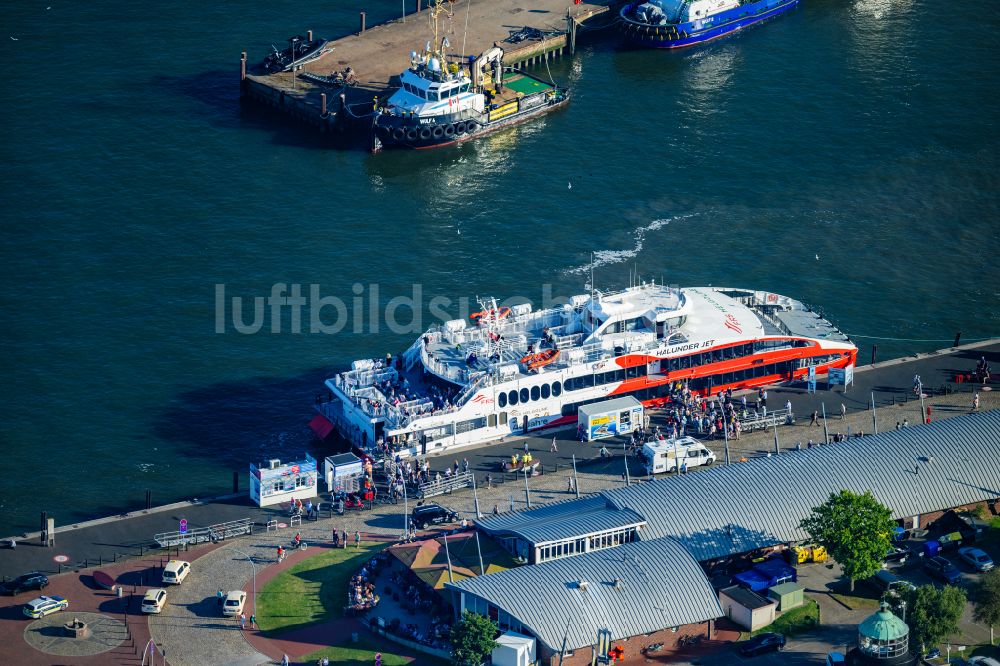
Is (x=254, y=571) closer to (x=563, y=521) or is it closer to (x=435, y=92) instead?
(x=563, y=521)

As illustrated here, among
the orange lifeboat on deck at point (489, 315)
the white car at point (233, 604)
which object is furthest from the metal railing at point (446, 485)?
the white car at point (233, 604)

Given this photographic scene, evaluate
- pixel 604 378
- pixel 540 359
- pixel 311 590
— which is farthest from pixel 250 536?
pixel 604 378

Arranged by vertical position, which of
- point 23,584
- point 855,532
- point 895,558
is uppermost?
point 855,532

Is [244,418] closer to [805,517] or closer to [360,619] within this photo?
[360,619]

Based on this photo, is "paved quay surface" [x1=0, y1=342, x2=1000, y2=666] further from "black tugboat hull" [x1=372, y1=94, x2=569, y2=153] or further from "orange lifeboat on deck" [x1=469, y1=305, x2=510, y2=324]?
"black tugboat hull" [x1=372, y1=94, x2=569, y2=153]

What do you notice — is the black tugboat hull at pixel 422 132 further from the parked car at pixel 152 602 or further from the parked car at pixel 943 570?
the parked car at pixel 943 570

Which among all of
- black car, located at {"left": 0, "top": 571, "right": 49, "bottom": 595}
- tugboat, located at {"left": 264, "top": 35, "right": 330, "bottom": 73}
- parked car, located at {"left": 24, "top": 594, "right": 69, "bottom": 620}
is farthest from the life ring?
tugboat, located at {"left": 264, "top": 35, "right": 330, "bottom": 73}

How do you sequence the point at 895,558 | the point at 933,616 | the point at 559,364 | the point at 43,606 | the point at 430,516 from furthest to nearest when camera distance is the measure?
the point at 559,364
the point at 430,516
the point at 895,558
the point at 43,606
the point at 933,616
